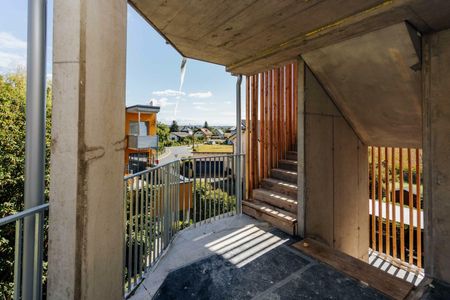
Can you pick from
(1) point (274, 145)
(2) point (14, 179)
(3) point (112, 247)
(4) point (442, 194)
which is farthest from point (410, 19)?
(2) point (14, 179)

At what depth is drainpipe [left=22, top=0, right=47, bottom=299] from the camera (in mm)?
1289

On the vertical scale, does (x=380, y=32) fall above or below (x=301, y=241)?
above

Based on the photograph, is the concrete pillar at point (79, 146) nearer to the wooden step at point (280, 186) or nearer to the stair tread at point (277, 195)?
the stair tread at point (277, 195)

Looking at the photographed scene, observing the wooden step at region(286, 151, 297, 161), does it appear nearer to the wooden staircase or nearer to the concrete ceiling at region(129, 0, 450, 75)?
the wooden staircase

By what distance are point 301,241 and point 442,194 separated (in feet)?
5.39

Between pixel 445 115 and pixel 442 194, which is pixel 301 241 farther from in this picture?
pixel 445 115

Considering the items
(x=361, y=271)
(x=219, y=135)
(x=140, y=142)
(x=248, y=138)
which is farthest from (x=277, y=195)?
(x=219, y=135)

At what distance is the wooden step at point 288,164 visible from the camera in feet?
14.4

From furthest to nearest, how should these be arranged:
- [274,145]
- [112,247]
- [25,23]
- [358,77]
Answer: [274,145], [358,77], [112,247], [25,23]

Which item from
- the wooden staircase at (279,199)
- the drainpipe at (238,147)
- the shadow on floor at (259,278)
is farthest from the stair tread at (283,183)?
the shadow on floor at (259,278)

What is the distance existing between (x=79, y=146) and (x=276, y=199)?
10.6 feet

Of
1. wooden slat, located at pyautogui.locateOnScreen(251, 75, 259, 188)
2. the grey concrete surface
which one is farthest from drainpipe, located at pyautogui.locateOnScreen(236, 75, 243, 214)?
the grey concrete surface

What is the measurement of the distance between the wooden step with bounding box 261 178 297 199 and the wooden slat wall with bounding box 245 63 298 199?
0.52 ft

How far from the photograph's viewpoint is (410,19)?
7.11 feet
